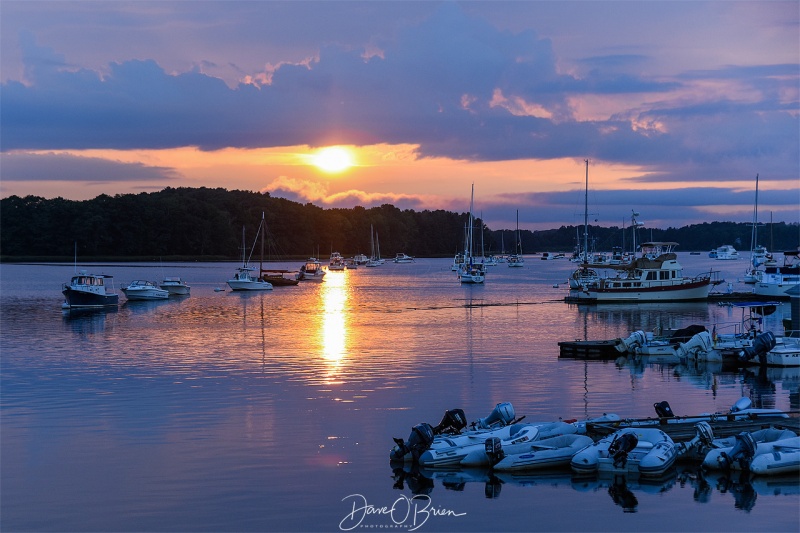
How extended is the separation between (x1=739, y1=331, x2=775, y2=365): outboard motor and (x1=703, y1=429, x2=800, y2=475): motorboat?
1704 centimetres

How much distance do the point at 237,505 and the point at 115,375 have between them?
21479mm

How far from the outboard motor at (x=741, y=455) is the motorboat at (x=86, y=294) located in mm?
67788

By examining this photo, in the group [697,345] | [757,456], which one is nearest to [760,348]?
[697,345]

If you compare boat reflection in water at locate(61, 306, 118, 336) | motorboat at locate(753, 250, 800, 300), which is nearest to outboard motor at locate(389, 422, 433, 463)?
boat reflection in water at locate(61, 306, 118, 336)

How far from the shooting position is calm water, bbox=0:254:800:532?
854 inches

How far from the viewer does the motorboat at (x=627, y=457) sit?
24.2m

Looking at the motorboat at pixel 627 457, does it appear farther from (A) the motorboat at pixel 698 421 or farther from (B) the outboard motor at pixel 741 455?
(A) the motorboat at pixel 698 421

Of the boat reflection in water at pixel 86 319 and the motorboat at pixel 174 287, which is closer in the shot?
the boat reflection in water at pixel 86 319

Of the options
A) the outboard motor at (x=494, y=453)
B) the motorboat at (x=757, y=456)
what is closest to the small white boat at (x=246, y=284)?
the outboard motor at (x=494, y=453)

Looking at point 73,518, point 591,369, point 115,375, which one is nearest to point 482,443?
point 73,518

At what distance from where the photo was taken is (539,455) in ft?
81.7

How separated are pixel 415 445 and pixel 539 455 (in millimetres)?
3343

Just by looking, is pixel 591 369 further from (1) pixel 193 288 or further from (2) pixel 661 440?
(1) pixel 193 288

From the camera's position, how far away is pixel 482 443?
2559 cm
